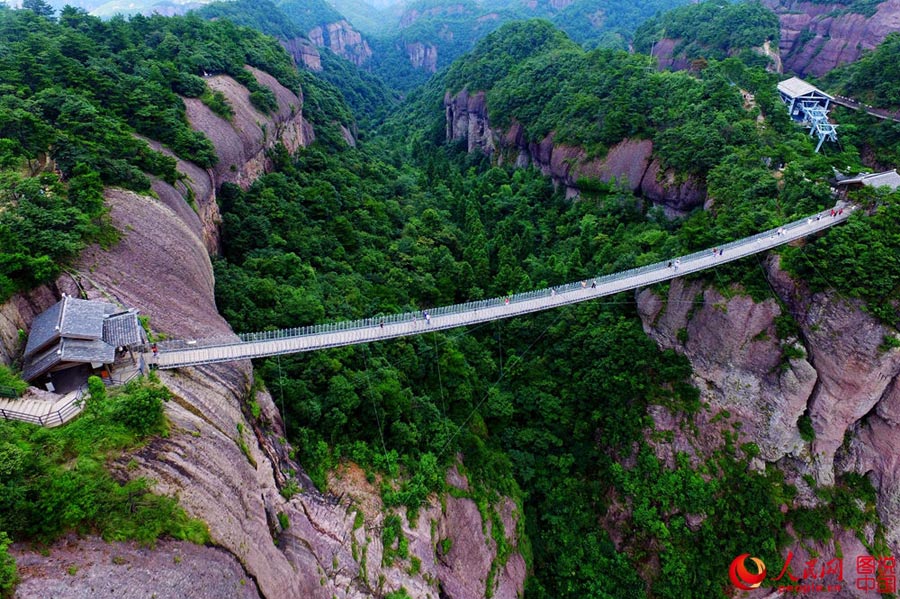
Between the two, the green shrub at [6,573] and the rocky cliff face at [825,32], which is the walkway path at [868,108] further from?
the green shrub at [6,573]

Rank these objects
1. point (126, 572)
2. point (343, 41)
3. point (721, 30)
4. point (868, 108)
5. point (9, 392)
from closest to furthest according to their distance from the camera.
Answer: point (126, 572)
point (9, 392)
point (868, 108)
point (721, 30)
point (343, 41)

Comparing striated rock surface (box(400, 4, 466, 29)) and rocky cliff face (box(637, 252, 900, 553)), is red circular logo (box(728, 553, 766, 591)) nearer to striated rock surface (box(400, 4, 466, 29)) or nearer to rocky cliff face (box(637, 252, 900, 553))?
rocky cliff face (box(637, 252, 900, 553))

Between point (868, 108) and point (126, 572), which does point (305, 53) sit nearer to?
point (868, 108)

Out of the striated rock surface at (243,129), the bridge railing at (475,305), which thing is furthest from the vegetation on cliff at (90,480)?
the striated rock surface at (243,129)

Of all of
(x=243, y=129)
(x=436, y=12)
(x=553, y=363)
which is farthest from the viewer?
(x=436, y=12)

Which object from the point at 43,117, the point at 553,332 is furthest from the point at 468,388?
the point at 43,117

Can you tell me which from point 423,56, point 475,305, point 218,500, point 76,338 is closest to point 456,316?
point 475,305
